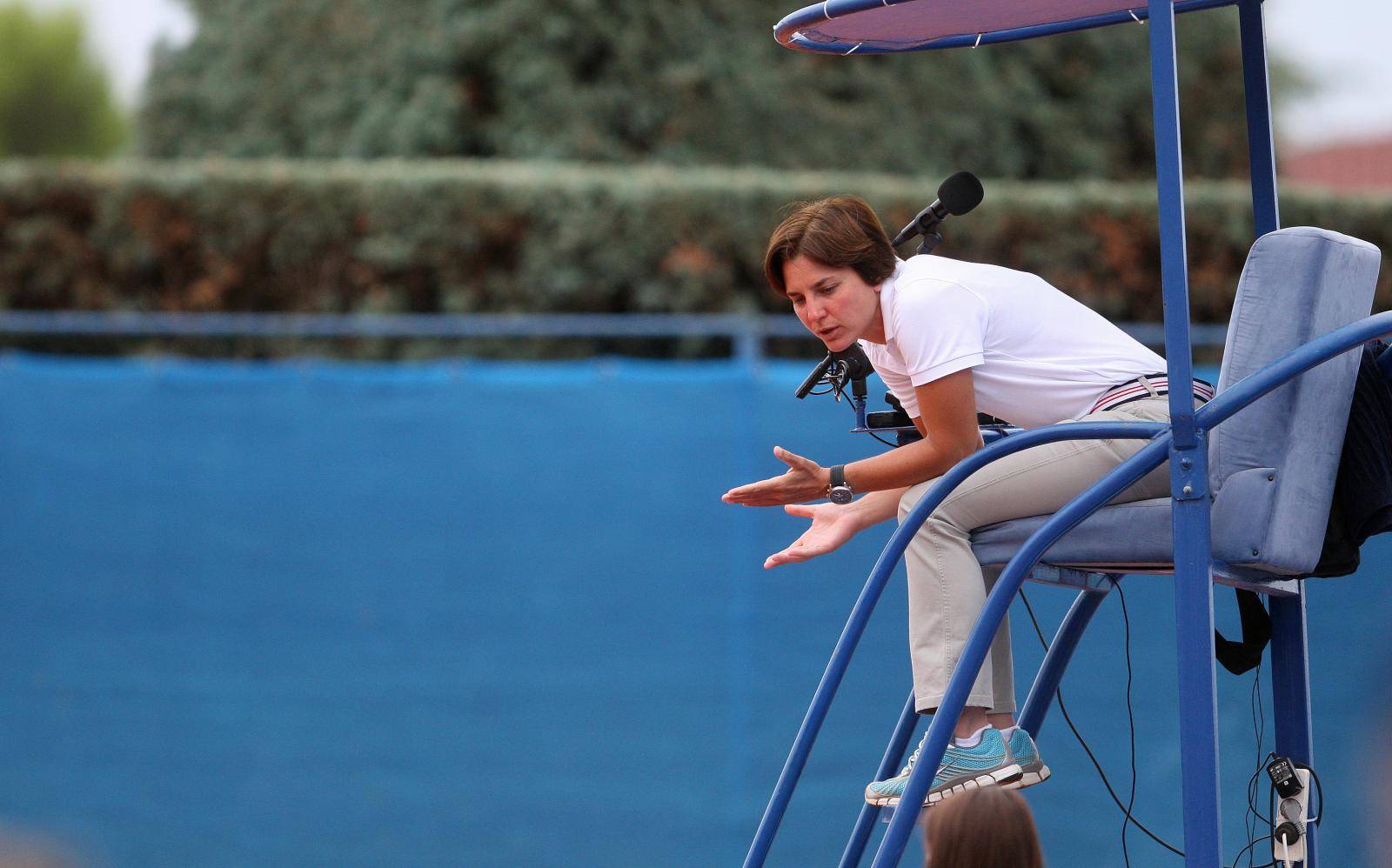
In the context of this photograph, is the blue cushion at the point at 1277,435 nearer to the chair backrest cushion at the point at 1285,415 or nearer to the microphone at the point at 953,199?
the chair backrest cushion at the point at 1285,415

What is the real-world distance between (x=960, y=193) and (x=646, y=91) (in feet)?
24.4

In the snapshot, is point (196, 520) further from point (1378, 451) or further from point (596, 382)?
point (1378, 451)

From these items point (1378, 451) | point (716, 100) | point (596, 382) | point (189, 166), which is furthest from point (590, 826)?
point (716, 100)

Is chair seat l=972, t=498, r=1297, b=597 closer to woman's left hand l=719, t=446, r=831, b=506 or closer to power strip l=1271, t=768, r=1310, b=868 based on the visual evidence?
woman's left hand l=719, t=446, r=831, b=506

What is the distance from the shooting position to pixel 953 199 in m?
2.82

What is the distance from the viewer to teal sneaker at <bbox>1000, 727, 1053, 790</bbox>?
2520mm

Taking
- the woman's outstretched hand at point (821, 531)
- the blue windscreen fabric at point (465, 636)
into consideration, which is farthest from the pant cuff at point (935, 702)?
the blue windscreen fabric at point (465, 636)

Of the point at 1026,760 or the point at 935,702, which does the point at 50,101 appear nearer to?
the point at 935,702

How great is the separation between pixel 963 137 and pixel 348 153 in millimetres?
4509

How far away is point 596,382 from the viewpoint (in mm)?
5145

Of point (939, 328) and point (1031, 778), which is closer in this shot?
point (1031, 778)

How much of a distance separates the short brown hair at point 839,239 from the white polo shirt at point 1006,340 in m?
0.05

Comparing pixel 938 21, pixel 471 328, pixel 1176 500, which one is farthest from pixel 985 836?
pixel 471 328

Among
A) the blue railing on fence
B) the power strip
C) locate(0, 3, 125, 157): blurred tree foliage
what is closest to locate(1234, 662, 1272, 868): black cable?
the power strip
